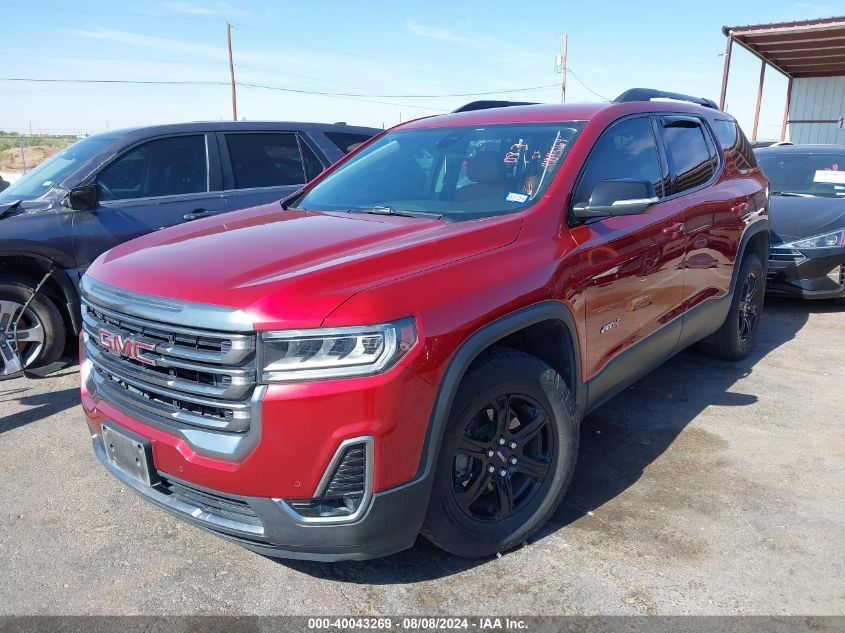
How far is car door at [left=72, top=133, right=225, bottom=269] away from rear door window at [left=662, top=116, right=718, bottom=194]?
340 centimetres

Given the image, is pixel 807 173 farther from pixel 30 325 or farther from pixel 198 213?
pixel 30 325

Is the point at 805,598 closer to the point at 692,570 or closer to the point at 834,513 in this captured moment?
the point at 692,570

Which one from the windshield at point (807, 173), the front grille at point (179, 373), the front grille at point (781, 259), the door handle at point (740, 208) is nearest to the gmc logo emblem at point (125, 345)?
the front grille at point (179, 373)

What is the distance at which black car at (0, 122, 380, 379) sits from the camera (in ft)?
15.7

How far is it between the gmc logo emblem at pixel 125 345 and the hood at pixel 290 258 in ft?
0.62

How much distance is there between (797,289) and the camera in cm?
660

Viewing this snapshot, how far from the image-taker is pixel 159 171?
5.41 m

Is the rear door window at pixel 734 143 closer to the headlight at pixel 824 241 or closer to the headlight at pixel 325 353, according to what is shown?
the headlight at pixel 824 241

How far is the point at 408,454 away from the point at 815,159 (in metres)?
7.60

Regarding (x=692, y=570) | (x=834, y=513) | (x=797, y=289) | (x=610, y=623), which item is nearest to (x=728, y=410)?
(x=834, y=513)

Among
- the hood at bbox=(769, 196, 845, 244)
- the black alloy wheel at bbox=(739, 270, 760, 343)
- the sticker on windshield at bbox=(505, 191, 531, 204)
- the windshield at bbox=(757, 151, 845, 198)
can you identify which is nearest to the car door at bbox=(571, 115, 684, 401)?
the sticker on windshield at bbox=(505, 191, 531, 204)

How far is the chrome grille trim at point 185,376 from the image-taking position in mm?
2201

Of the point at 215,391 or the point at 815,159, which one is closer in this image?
the point at 215,391

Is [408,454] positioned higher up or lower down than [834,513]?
higher up
